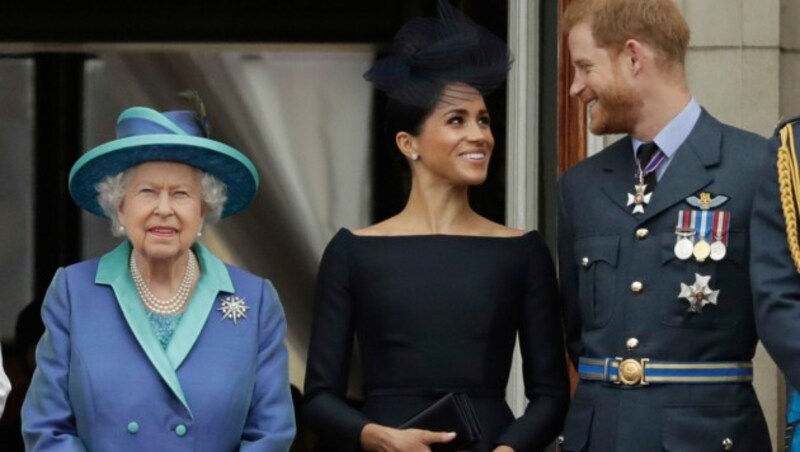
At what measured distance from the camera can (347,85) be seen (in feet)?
29.6

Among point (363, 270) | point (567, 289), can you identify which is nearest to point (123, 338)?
point (363, 270)

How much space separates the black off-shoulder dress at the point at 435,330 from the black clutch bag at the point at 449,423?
12cm

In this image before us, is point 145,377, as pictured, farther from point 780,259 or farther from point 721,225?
point 780,259

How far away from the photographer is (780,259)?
17.0 feet

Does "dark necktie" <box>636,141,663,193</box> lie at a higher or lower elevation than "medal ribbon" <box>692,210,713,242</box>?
higher

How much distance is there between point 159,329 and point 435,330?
2.41 ft

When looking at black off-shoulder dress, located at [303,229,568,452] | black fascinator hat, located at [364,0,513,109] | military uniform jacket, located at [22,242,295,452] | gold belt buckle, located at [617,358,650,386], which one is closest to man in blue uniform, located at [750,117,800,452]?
gold belt buckle, located at [617,358,650,386]

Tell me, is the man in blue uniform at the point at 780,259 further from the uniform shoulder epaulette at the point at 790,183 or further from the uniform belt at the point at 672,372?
the uniform belt at the point at 672,372

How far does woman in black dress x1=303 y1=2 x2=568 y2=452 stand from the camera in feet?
19.4

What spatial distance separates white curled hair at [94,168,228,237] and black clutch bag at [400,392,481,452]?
0.73 metres

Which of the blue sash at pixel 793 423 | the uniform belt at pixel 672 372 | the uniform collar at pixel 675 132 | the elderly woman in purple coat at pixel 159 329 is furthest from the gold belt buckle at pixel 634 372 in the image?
the elderly woman in purple coat at pixel 159 329

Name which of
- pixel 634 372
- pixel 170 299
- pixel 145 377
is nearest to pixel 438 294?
pixel 634 372

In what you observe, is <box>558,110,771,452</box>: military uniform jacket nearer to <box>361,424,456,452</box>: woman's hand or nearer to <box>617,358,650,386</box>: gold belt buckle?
<box>617,358,650,386</box>: gold belt buckle

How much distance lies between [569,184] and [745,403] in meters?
0.76
